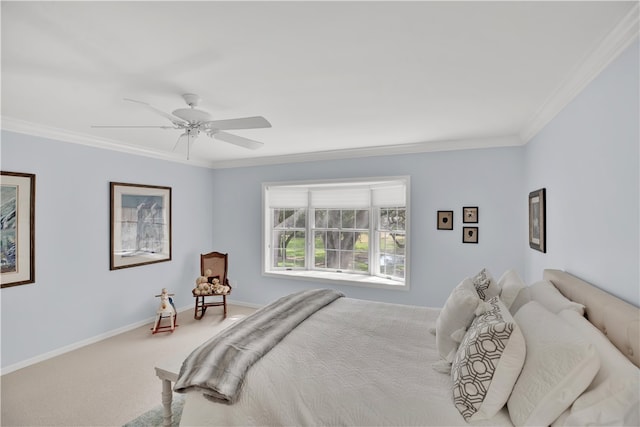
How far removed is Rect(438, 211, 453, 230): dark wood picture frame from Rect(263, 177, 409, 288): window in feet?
1.38

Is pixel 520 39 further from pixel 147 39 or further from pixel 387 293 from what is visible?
pixel 387 293

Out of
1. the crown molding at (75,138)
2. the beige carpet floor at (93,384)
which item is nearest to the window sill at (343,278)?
the beige carpet floor at (93,384)

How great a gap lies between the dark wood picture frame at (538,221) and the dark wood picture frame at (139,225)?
4632 mm

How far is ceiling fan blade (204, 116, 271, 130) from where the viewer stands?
2123 millimetres

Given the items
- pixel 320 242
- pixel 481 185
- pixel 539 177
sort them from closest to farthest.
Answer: pixel 539 177
pixel 481 185
pixel 320 242

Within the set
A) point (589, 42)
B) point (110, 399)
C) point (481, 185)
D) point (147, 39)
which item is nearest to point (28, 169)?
point (110, 399)

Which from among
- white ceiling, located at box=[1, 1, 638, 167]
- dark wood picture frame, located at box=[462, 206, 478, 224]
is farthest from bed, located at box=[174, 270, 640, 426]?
dark wood picture frame, located at box=[462, 206, 478, 224]

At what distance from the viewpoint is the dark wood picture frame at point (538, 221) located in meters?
2.75

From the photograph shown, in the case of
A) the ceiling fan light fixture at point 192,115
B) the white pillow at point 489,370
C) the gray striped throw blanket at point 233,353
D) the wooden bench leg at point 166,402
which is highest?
the ceiling fan light fixture at point 192,115

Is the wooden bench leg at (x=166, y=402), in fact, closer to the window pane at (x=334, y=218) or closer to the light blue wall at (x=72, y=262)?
the light blue wall at (x=72, y=262)

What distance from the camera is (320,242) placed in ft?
16.5

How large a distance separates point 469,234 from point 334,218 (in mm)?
1957

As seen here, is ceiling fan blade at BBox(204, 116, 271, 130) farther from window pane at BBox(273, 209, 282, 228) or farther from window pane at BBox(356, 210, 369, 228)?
window pane at BBox(273, 209, 282, 228)

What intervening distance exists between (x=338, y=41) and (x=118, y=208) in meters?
3.67
